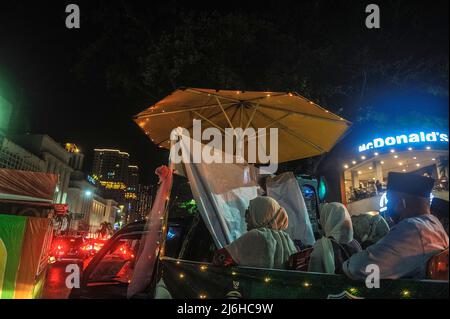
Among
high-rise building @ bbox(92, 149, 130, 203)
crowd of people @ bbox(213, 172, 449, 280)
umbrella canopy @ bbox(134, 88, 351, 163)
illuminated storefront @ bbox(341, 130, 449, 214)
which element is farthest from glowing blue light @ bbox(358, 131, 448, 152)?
high-rise building @ bbox(92, 149, 130, 203)

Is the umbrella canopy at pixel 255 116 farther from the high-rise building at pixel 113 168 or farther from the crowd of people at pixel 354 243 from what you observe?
the high-rise building at pixel 113 168

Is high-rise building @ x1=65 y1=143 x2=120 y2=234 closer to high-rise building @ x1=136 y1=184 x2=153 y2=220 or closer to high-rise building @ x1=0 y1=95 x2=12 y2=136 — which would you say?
high-rise building @ x1=0 y1=95 x2=12 y2=136

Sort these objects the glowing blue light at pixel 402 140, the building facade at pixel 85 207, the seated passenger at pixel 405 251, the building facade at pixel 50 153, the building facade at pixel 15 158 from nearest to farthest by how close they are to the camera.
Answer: the seated passenger at pixel 405 251, the glowing blue light at pixel 402 140, the building facade at pixel 15 158, the building facade at pixel 50 153, the building facade at pixel 85 207

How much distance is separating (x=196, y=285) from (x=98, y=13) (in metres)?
9.26

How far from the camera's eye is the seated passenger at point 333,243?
9.12 feet

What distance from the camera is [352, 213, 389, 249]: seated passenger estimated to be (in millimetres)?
3852

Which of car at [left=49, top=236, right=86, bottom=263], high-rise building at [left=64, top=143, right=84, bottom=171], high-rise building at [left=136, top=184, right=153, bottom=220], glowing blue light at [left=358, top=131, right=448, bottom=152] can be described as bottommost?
car at [left=49, top=236, right=86, bottom=263]

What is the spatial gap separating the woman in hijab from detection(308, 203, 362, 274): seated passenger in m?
0.26

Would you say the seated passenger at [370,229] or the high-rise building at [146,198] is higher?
the high-rise building at [146,198]

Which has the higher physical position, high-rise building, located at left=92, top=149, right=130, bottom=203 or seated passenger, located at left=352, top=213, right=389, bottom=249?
high-rise building, located at left=92, top=149, right=130, bottom=203

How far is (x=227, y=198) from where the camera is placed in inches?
151

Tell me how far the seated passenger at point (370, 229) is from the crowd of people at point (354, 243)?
27.8 inches

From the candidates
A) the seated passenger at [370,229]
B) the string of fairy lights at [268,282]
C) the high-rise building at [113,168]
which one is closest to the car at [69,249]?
the seated passenger at [370,229]
